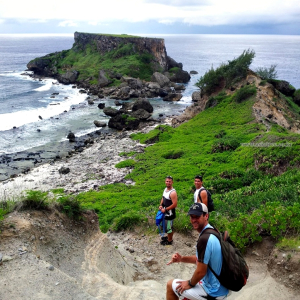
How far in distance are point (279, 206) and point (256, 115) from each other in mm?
24558

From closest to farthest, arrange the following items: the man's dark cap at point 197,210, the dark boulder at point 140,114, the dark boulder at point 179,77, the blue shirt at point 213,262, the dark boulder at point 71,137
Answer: the blue shirt at point 213,262, the man's dark cap at point 197,210, the dark boulder at point 71,137, the dark boulder at point 140,114, the dark boulder at point 179,77

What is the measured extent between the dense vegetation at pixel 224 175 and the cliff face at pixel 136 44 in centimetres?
5508

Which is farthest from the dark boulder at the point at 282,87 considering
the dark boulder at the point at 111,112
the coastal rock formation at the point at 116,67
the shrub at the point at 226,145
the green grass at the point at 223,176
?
the coastal rock formation at the point at 116,67

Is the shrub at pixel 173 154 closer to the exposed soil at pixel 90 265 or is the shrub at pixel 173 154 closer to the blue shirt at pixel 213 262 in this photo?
the exposed soil at pixel 90 265

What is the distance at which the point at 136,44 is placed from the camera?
93625 millimetres

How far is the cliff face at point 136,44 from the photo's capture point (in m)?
91.8

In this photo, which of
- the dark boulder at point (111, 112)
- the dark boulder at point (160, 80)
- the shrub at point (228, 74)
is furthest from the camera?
the dark boulder at point (160, 80)

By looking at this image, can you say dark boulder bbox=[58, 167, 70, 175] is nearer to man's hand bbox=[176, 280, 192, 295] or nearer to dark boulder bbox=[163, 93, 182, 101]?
man's hand bbox=[176, 280, 192, 295]

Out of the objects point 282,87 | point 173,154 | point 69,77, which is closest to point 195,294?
point 173,154

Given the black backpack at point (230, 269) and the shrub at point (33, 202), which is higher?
the black backpack at point (230, 269)

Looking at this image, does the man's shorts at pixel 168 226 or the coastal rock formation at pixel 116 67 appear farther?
the coastal rock formation at pixel 116 67

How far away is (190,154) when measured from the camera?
25156mm

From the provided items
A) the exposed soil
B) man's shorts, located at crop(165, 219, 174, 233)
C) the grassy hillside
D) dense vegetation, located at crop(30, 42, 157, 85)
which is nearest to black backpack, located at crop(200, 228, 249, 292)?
the exposed soil

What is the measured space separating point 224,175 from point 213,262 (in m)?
12.8
